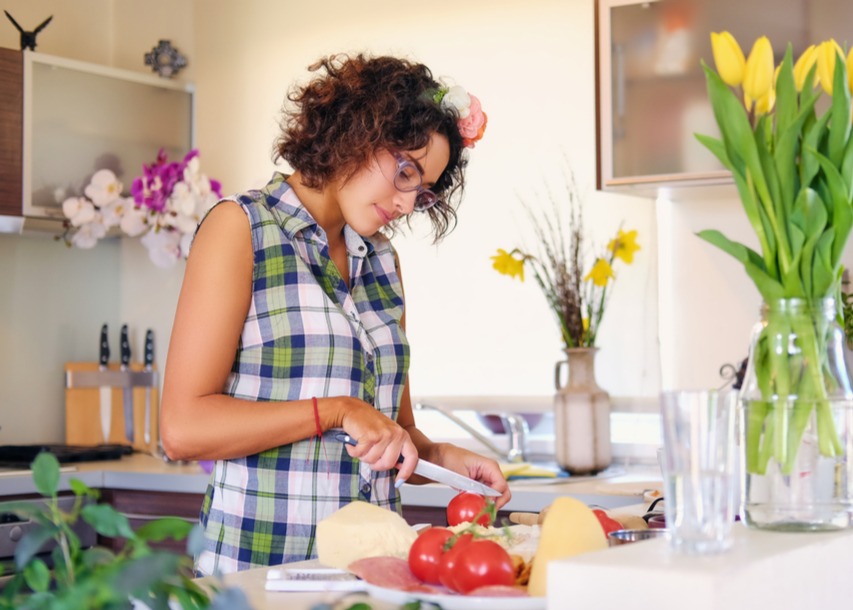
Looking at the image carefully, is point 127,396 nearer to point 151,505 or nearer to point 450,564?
point 151,505

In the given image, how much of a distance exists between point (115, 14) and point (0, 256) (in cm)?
99

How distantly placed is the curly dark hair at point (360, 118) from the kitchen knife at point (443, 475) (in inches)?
16.9

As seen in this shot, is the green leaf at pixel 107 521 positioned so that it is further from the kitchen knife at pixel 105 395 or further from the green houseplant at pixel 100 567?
the kitchen knife at pixel 105 395

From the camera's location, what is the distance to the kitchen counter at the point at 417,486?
2.53 meters

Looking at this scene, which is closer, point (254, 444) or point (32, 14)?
point (254, 444)

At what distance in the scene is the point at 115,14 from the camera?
4062mm

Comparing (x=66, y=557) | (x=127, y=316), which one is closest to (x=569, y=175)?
(x=127, y=316)

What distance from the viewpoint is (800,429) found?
1.10 meters

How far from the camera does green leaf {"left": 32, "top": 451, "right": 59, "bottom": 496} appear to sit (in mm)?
688

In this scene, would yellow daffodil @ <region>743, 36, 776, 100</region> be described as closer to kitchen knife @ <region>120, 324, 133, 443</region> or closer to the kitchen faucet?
the kitchen faucet

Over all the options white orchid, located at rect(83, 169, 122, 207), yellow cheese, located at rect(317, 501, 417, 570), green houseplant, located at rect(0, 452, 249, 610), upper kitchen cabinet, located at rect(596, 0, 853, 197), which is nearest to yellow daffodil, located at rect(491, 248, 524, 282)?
upper kitchen cabinet, located at rect(596, 0, 853, 197)

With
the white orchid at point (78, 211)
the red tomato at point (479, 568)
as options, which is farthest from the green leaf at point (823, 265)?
the white orchid at point (78, 211)

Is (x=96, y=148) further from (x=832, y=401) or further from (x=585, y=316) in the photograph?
(x=832, y=401)

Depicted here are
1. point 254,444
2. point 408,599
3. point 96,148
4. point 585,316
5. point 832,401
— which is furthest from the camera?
point 96,148
